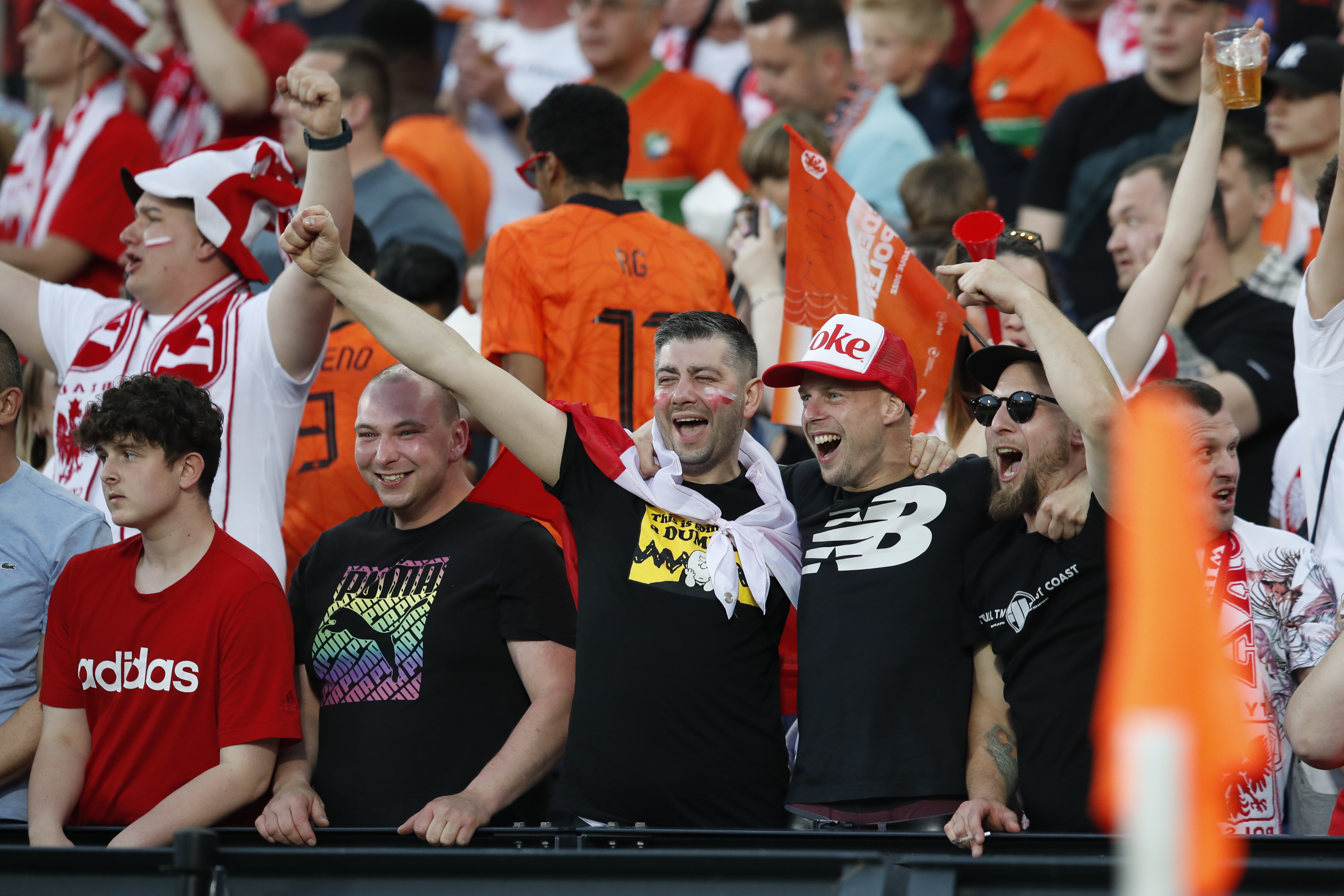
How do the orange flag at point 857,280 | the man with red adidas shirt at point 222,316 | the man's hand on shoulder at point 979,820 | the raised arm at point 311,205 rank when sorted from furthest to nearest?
the orange flag at point 857,280 < the man with red adidas shirt at point 222,316 < the raised arm at point 311,205 < the man's hand on shoulder at point 979,820

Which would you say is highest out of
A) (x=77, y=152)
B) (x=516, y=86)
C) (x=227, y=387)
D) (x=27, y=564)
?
(x=516, y=86)

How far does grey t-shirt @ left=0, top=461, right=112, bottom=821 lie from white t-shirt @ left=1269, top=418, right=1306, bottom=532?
352 cm

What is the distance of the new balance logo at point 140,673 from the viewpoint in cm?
356

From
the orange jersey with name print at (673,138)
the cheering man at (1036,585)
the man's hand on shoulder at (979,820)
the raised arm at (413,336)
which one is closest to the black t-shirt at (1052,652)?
the cheering man at (1036,585)

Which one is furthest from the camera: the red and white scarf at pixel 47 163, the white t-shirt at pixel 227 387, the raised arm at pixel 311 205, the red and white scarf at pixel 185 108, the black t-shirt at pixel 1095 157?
the red and white scarf at pixel 185 108

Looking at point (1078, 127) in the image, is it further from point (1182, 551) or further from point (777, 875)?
point (1182, 551)

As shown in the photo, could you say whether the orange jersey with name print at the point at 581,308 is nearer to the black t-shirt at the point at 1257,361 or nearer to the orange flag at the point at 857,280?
the orange flag at the point at 857,280

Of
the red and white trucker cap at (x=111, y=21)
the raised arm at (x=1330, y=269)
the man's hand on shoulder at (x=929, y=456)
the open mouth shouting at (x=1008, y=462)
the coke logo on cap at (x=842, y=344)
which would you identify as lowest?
the open mouth shouting at (x=1008, y=462)

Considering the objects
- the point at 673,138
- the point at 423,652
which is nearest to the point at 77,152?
the point at 673,138

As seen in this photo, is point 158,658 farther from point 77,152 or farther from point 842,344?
point 77,152

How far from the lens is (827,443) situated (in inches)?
148

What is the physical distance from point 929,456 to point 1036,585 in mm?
497

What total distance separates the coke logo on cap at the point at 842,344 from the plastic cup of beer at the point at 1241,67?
1.17 meters

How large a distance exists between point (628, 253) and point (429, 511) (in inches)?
48.4
